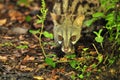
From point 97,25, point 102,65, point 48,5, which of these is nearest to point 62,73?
point 102,65

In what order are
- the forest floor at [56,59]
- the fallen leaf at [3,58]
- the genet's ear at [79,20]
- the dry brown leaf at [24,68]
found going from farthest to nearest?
the genet's ear at [79,20] < the fallen leaf at [3,58] < the dry brown leaf at [24,68] < the forest floor at [56,59]

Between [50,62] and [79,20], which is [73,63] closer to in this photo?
[50,62]

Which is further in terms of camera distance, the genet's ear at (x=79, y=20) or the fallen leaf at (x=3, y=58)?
the genet's ear at (x=79, y=20)

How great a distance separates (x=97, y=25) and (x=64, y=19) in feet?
2.72

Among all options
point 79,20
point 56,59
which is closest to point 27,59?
point 56,59

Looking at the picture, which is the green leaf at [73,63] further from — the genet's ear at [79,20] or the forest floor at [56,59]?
the genet's ear at [79,20]

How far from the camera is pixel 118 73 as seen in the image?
5691 millimetres

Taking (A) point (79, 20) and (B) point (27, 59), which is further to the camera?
(A) point (79, 20)

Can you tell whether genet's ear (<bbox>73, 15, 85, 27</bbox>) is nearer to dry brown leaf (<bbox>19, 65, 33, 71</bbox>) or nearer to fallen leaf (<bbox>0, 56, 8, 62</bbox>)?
dry brown leaf (<bbox>19, 65, 33, 71</bbox>)

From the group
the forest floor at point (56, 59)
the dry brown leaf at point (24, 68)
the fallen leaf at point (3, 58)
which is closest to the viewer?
the forest floor at point (56, 59)

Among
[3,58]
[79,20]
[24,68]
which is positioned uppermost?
[79,20]

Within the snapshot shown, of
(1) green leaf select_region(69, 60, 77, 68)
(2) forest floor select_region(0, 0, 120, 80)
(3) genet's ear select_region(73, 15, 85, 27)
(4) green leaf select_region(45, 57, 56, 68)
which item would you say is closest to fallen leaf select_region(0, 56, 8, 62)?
(2) forest floor select_region(0, 0, 120, 80)

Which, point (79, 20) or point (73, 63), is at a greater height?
point (79, 20)

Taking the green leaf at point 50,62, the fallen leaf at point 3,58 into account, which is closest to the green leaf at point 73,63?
the green leaf at point 50,62
